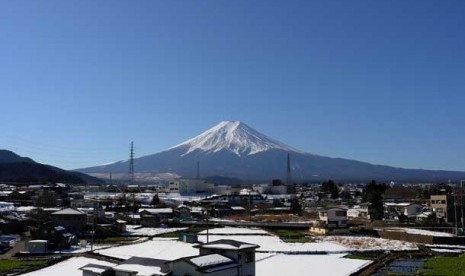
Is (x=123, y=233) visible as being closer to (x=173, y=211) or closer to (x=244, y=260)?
(x=173, y=211)

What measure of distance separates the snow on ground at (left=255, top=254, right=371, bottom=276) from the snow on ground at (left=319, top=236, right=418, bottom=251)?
9.95 ft

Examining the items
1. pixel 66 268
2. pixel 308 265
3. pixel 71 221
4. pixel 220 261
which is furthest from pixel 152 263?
pixel 71 221

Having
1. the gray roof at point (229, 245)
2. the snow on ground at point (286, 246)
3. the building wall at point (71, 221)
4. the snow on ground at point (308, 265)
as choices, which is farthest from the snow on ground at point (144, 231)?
the gray roof at point (229, 245)

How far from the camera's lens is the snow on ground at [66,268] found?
18.2m

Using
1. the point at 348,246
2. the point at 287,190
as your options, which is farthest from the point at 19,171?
the point at 348,246

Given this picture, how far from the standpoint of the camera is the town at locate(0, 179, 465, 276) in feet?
48.6

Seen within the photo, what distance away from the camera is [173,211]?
1667 inches

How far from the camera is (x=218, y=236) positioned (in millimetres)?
29328

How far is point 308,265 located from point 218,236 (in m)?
10.0

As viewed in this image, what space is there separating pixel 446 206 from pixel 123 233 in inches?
844

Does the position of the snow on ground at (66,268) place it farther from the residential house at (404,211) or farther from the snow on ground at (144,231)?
the residential house at (404,211)

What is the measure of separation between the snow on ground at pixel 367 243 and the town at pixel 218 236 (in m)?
0.05

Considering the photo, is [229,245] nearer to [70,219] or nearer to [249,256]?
[249,256]

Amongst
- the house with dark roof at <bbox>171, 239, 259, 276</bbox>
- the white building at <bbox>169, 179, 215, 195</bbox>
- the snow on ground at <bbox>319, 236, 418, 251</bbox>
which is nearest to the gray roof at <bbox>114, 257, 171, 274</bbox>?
the house with dark roof at <bbox>171, 239, 259, 276</bbox>
